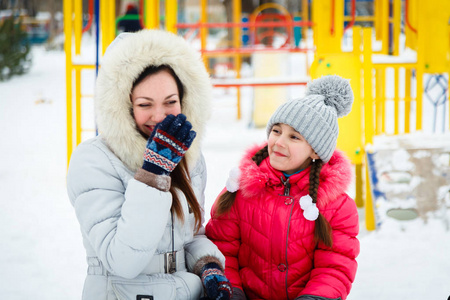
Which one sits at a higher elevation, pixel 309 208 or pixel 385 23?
pixel 385 23

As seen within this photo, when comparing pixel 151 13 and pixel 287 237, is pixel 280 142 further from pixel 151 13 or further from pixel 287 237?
pixel 151 13

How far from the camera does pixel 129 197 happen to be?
4.98 feet

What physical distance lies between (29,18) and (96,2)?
22208 mm

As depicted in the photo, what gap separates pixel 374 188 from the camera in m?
3.59

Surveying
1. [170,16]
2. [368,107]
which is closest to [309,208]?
[368,107]

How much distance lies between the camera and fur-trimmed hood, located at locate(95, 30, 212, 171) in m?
1.69

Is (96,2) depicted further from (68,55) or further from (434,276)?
(434,276)

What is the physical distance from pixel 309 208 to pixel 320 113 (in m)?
0.35

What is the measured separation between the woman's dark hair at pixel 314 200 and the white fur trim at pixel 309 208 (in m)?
0.04

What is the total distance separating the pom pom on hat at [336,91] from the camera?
2.00m

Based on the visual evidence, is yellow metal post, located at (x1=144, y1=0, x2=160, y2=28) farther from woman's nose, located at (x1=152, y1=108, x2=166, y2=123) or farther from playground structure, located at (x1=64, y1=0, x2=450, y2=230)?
woman's nose, located at (x1=152, y1=108, x2=166, y2=123)

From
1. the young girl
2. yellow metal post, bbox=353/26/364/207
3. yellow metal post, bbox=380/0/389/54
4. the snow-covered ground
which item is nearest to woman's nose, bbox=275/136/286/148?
the young girl

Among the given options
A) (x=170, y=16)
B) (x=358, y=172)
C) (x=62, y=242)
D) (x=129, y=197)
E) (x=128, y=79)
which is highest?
(x=170, y=16)

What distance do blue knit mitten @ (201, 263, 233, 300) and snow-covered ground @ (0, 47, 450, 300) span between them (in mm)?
1261
